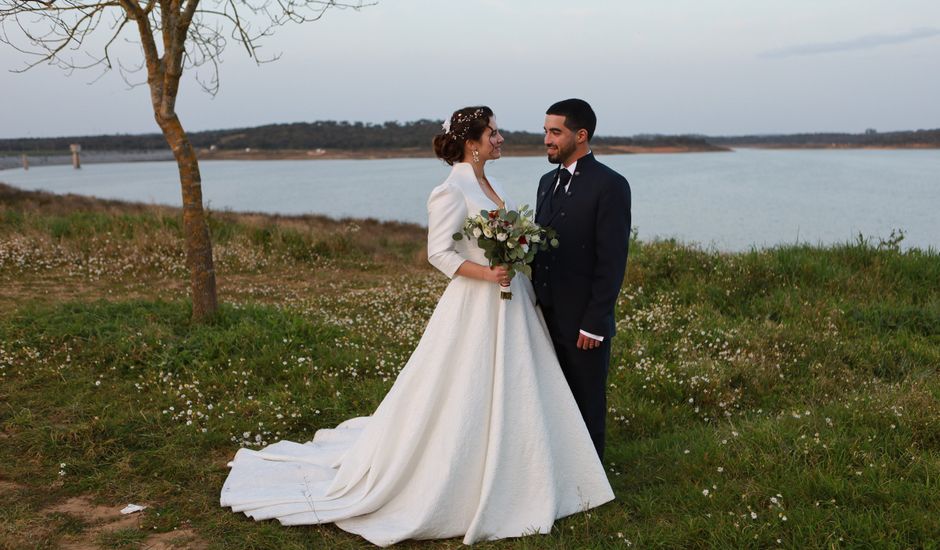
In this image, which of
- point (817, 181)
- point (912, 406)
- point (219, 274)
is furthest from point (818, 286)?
point (817, 181)

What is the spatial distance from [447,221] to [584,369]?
4.29 feet

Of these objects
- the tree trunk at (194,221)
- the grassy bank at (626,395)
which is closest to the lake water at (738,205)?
the grassy bank at (626,395)

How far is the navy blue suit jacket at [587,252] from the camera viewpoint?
445cm

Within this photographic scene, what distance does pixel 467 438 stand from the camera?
14.5 feet

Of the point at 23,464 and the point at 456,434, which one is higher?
the point at 456,434

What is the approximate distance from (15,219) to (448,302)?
48.2 ft

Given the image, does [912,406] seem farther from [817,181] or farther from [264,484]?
[817,181]

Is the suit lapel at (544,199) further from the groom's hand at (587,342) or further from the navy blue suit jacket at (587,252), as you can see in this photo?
the groom's hand at (587,342)

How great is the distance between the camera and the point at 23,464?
5473 mm

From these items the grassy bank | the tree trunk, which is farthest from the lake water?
the tree trunk

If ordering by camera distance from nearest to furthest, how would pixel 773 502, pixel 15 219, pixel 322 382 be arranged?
pixel 773 502 < pixel 322 382 < pixel 15 219

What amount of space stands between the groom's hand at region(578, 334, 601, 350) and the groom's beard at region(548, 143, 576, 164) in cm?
110

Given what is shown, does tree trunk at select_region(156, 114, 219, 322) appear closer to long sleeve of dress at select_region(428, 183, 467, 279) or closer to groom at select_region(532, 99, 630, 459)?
long sleeve of dress at select_region(428, 183, 467, 279)

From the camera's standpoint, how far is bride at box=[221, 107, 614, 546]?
4371 mm
